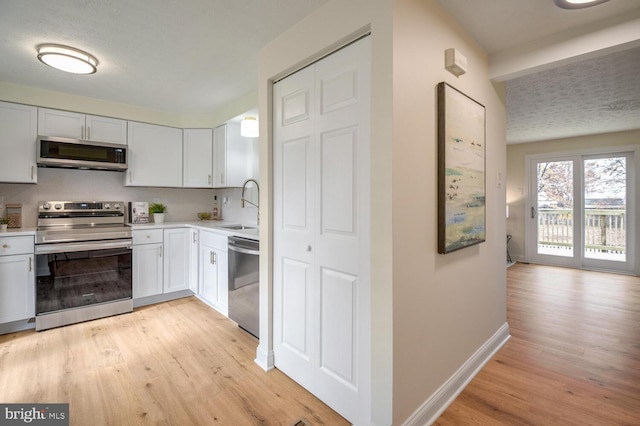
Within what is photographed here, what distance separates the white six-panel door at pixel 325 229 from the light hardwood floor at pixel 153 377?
0.76ft

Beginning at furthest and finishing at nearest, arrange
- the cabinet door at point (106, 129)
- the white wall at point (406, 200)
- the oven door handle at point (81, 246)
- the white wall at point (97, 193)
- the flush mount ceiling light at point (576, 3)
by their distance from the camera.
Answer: the cabinet door at point (106, 129)
the white wall at point (97, 193)
the oven door handle at point (81, 246)
the flush mount ceiling light at point (576, 3)
the white wall at point (406, 200)

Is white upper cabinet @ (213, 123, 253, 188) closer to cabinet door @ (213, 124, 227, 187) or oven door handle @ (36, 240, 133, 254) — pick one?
cabinet door @ (213, 124, 227, 187)

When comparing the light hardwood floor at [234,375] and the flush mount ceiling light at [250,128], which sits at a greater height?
the flush mount ceiling light at [250,128]

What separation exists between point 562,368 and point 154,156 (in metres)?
4.52

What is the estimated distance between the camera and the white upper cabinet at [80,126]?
3127 mm

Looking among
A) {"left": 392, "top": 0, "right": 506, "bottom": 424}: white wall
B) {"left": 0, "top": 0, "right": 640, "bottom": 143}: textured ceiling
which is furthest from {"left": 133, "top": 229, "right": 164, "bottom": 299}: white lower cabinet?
{"left": 392, "top": 0, "right": 506, "bottom": 424}: white wall

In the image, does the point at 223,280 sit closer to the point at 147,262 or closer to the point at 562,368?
the point at 147,262

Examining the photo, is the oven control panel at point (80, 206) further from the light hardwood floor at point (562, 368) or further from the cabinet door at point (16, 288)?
the light hardwood floor at point (562, 368)

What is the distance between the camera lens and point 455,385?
6.26ft

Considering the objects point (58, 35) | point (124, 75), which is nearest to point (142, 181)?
point (124, 75)

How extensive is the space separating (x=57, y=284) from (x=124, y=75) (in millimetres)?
2072

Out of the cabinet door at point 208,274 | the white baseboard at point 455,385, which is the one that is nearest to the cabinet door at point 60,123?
the cabinet door at point 208,274

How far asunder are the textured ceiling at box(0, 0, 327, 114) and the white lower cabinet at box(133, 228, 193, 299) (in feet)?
5.16

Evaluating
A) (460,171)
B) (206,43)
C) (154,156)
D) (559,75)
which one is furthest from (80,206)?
(559,75)
